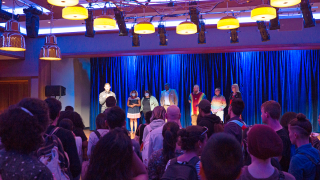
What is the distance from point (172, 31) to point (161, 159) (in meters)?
6.41

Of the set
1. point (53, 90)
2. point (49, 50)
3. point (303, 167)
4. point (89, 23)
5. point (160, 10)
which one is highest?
point (160, 10)

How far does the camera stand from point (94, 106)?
34.0ft

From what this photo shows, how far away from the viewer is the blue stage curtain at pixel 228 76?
9.32 metres

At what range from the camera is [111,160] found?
1.28 meters

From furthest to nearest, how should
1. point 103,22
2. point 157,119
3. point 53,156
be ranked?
point 103,22
point 157,119
point 53,156

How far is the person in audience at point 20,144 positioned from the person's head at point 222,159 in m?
0.73

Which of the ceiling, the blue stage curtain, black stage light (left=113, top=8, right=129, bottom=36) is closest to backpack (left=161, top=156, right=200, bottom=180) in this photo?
the ceiling

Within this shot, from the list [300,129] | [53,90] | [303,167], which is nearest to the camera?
[303,167]

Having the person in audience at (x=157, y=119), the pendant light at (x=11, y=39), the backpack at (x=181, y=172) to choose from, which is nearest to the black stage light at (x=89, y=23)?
the pendant light at (x=11, y=39)

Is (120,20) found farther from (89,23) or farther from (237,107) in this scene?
(237,107)

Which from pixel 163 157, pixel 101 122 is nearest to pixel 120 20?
pixel 101 122

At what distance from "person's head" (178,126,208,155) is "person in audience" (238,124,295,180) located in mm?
378

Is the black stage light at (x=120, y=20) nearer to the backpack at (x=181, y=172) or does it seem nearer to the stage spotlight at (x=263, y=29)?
the stage spotlight at (x=263, y=29)

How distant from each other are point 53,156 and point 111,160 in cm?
76
